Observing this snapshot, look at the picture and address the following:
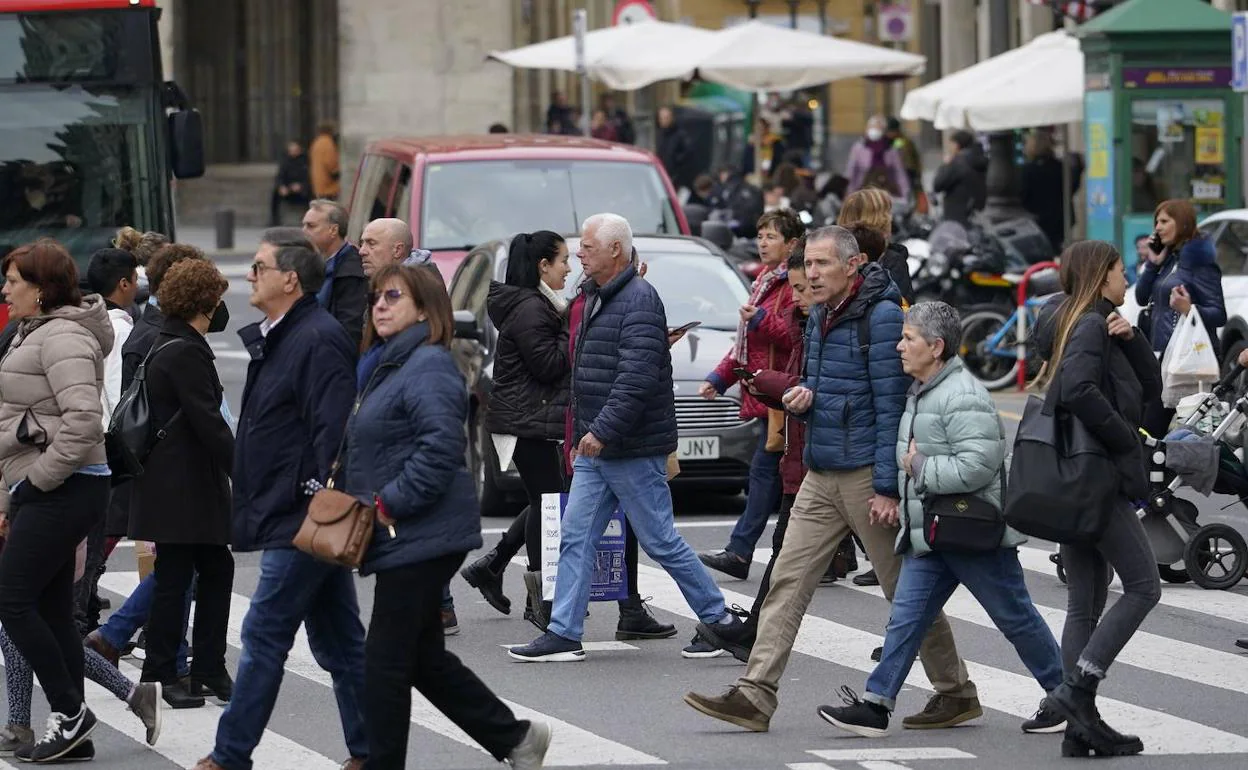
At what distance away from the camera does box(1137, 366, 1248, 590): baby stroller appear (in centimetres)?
1155

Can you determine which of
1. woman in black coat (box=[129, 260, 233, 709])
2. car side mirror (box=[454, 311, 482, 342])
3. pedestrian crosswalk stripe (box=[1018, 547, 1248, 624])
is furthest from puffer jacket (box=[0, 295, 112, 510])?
car side mirror (box=[454, 311, 482, 342])

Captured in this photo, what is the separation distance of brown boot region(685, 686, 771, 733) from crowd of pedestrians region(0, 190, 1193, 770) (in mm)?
10

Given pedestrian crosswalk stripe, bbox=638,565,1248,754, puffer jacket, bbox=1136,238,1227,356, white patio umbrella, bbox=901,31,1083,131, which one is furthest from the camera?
white patio umbrella, bbox=901,31,1083,131

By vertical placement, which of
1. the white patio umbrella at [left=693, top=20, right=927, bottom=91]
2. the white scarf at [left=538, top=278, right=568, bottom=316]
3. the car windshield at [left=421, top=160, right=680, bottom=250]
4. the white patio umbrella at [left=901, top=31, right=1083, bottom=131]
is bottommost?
the white scarf at [left=538, top=278, right=568, bottom=316]

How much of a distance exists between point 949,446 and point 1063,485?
1.27 ft

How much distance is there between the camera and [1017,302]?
2047cm

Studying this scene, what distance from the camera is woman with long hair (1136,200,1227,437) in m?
13.9

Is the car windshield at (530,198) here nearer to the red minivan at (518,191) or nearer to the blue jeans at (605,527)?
the red minivan at (518,191)

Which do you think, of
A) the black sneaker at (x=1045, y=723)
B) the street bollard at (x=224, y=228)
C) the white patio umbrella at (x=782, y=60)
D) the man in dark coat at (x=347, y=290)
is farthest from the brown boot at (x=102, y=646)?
the street bollard at (x=224, y=228)

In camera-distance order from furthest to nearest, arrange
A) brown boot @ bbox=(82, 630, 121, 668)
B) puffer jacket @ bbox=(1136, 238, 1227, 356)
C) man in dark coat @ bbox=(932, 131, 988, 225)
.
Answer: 1. man in dark coat @ bbox=(932, 131, 988, 225)
2. puffer jacket @ bbox=(1136, 238, 1227, 356)
3. brown boot @ bbox=(82, 630, 121, 668)

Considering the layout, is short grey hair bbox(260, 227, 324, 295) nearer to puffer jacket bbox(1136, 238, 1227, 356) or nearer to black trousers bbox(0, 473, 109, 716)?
black trousers bbox(0, 473, 109, 716)

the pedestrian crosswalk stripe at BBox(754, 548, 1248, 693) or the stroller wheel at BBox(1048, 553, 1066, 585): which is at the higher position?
the stroller wheel at BBox(1048, 553, 1066, 585)

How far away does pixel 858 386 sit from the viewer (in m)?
8.55

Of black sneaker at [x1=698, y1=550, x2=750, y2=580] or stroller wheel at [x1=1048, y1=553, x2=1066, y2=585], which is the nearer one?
stroller wheel at [x1=1048, y1=553, x2=1066, y2=585]
